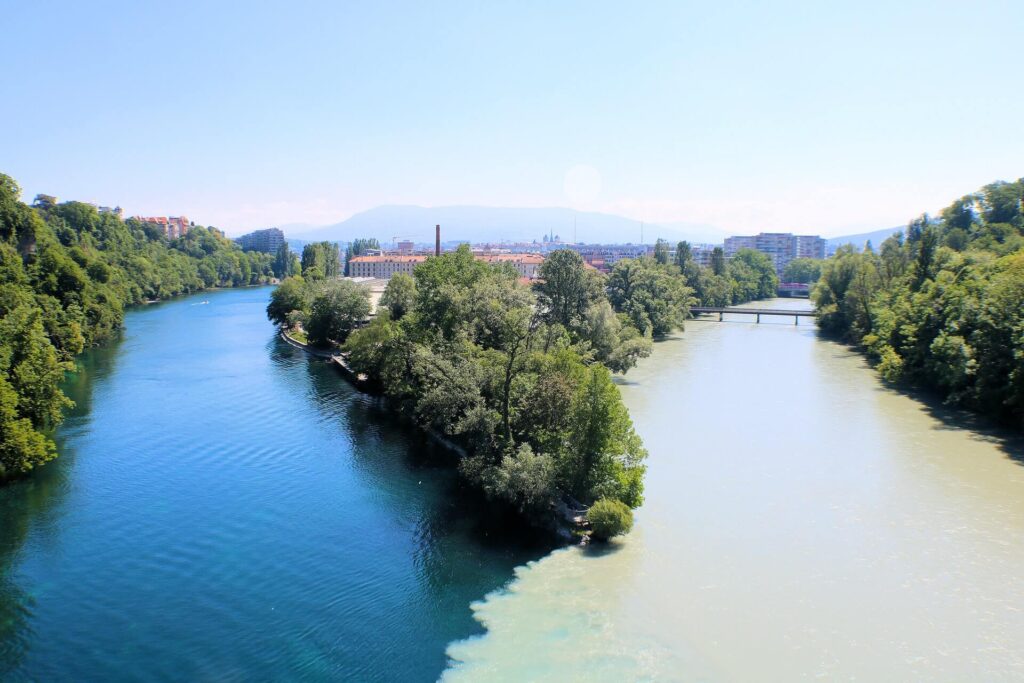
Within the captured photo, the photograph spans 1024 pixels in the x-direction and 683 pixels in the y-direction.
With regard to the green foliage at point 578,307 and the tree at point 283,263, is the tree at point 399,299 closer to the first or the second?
the green foliage at point 578,307

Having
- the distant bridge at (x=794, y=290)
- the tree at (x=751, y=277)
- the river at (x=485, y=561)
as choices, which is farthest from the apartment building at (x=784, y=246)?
the river at (x=485, y=561)

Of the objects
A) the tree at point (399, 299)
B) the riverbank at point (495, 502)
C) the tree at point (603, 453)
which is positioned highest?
the tree at point (399, 299)

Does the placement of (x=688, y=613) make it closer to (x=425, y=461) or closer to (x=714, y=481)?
(x=714, y=481)

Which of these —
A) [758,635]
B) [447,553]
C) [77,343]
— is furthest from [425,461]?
[77,343]

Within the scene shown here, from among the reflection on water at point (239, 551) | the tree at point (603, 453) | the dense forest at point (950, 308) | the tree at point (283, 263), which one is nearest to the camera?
the reflection on water at point (239, 551)

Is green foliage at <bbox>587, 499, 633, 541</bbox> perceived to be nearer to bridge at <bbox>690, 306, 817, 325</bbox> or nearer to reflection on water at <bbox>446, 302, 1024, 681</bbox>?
reflection on water at <bbox>446, 302, 1024, 681</bbox>

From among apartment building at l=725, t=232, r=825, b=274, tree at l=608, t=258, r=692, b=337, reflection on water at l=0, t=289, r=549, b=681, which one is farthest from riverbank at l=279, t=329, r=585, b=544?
apartment building at l=725, t=232, r=825, b=274
